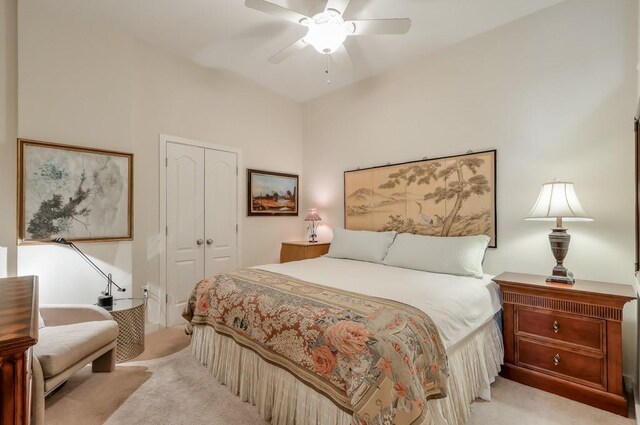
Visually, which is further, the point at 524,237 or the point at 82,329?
the point at 524,237

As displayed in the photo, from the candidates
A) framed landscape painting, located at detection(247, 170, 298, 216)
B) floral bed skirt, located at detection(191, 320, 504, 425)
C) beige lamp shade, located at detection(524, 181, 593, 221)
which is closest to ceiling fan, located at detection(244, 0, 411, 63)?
beige lamp shade, located at detection(524, 181, 593, 221)

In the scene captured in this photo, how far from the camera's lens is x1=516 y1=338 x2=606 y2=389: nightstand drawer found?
194 cm

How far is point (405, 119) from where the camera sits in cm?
355

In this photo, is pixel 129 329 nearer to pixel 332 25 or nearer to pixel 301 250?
pixel 301 250

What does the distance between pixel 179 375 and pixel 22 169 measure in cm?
212

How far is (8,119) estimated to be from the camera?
244 cm

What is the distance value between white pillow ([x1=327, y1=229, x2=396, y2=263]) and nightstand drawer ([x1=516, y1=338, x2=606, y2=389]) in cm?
140

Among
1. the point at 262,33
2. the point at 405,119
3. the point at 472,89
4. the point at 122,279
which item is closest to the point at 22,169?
the point at 122,279

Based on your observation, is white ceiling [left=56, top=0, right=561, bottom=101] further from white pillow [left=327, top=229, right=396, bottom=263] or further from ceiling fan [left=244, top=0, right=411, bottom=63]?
white pillow [left=327, top=229, right=396, bottom=263]

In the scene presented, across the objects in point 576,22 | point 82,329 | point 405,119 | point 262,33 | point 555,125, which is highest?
point 262,33

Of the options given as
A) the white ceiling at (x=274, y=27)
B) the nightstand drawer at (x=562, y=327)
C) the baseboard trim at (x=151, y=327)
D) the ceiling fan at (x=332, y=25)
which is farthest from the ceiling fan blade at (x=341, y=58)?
the baseboard trim at (x=151, y=327)

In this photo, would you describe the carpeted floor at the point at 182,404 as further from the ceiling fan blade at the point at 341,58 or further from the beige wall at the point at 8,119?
the ceiling fan blade at the point at 341,58

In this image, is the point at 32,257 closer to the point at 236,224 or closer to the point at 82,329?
the point at 82,329

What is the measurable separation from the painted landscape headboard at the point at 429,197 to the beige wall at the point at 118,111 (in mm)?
1544
